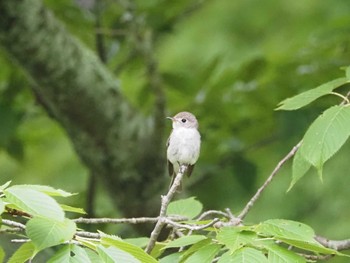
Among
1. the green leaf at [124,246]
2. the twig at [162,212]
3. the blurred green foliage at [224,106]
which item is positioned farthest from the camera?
the blurred green foliage at [224,106]

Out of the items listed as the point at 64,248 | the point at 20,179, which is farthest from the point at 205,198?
the point at 64,248

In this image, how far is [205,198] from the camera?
16.2 ft

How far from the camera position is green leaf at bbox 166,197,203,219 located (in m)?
2.78

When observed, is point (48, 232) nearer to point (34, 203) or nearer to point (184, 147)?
point (34, 203)

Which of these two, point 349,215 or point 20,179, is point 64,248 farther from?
point 20,179

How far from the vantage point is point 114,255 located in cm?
198

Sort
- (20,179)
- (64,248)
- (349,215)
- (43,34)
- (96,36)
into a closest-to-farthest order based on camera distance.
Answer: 1. (64,248)
2. (43,34)
3. (96,36)
4. (349,215)
5. (20,179)

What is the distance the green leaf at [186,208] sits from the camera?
2.78 meters

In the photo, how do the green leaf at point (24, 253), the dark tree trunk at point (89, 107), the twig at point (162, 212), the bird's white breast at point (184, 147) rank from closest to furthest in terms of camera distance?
the green leaf at point (24, 253), the twig at point (162, 212), the bird's white breast at point (184, 147), the dark tree trunk at point (89, 107)

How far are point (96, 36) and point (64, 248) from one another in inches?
108

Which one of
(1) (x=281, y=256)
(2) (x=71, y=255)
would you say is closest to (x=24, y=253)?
(2) (x=71, y=255)

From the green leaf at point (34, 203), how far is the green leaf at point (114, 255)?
14cm

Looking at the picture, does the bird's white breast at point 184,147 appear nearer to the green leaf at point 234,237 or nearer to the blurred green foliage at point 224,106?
the green leaf at point 234,237

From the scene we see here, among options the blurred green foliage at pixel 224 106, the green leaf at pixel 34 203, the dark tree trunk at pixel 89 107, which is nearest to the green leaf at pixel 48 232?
the green leaf at pixel 34 203
